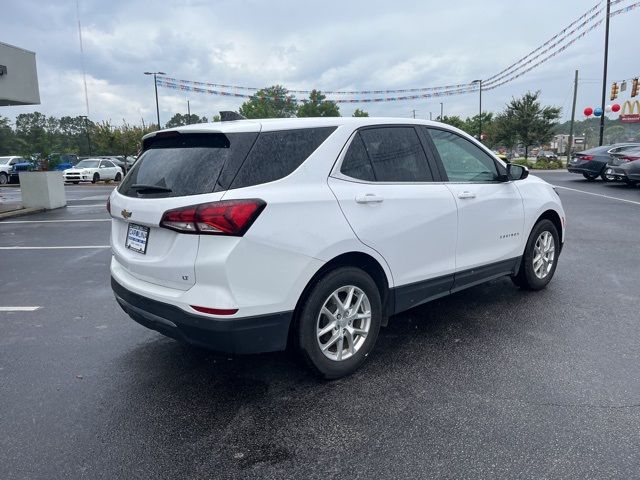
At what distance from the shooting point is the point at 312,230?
9.89ft

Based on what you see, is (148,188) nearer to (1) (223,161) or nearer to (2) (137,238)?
(2) (137,238)

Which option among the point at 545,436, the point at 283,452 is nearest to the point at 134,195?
the point at 283,452

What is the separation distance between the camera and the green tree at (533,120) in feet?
125

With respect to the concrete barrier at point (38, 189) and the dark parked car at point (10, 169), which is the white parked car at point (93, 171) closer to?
the dark parked car at point (10, 169)

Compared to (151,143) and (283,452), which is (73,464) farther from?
(151,143)

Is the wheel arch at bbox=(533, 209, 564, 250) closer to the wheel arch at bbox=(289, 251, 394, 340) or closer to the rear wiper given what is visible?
the wheel arch at bbox=(289, 251, 394, 340)

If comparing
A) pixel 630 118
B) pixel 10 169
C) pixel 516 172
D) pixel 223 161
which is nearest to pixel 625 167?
pixel 516 172

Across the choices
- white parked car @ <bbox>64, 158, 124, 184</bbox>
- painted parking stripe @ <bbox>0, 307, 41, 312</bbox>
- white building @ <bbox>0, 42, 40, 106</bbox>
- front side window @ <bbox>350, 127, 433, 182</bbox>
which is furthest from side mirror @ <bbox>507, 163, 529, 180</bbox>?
white parked car @ <bbox>64, 158, 124, 184</bbox>

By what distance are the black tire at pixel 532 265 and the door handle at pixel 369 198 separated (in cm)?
236

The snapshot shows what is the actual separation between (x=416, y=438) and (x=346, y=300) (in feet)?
3.25

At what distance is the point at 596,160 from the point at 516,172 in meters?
17.4

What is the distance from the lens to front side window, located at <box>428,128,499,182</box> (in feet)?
13.6

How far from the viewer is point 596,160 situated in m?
19.5

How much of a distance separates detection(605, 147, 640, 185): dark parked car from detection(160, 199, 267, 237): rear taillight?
1743cm
